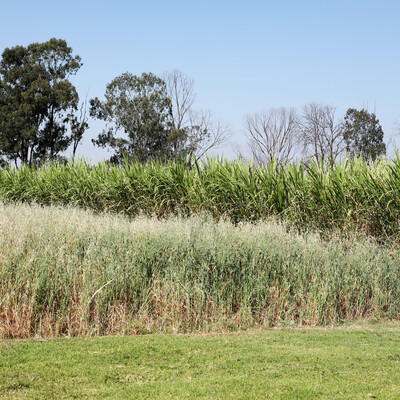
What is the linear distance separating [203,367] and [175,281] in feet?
6.18

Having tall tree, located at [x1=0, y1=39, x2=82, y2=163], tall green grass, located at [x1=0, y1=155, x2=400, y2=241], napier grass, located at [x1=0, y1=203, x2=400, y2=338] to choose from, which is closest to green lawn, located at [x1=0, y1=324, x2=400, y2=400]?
napier grass, located at [x1=0, y1=203, x2=400, y2=338]

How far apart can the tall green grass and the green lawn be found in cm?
382

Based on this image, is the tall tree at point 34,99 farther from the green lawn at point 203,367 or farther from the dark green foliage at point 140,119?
the green lawn at point 203,367

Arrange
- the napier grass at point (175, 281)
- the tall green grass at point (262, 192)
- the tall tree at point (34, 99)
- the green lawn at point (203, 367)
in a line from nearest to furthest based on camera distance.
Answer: the green lawn at point (203, 367)
the napier grass at point (175, 281)
the tall green grass at point (262, 192)
the tall tree at point (34, 99)

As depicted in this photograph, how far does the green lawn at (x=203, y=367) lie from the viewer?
3.63 meters

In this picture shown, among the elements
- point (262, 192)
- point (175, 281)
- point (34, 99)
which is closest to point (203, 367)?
point (175, 281)

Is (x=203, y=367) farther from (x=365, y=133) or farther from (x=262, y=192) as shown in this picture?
(x=365, y=133)

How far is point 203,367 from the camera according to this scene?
4137mm

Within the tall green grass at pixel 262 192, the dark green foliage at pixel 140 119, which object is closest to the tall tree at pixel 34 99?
the dark green foliage at pixel 140 119

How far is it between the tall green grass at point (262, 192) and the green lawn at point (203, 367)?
382 cm

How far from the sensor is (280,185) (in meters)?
9.52

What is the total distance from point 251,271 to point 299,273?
733mm

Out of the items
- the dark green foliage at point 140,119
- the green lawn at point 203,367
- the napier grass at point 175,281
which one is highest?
the dark green foliage at point 140,119

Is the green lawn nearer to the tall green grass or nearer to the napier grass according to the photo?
the napier grass
